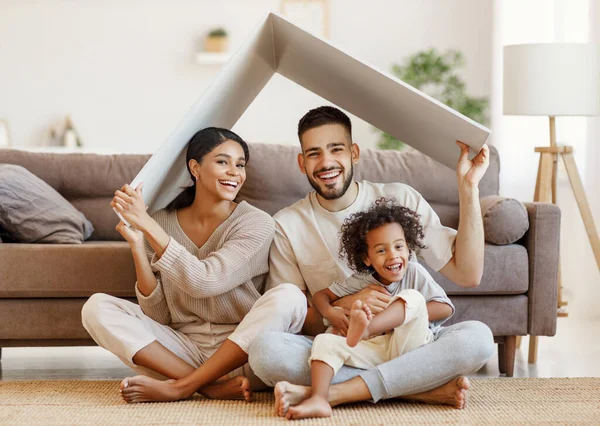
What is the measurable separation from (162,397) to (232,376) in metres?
0.25

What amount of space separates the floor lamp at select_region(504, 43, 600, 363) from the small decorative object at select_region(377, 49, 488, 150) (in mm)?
1938

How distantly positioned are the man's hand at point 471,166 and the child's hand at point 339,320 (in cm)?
48

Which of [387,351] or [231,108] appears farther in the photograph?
[231,108]

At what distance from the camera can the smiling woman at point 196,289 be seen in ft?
7.07

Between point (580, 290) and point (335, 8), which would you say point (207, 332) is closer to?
point (580, 290)

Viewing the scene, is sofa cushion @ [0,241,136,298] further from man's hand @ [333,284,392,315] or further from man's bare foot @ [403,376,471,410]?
man's bare foot @ [403,376,471,410]

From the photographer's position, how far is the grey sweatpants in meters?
2.07

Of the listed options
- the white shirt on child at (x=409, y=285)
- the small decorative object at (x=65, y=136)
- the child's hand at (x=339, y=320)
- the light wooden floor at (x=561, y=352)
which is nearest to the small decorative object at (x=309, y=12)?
the small decorative object at (x=65, y=136)

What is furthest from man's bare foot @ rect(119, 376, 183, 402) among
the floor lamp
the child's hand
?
the floor lamp

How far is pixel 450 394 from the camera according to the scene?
2.13 meters

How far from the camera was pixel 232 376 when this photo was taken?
2.34m

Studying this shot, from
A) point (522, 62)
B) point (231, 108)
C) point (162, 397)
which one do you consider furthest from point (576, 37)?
point (162, 397)

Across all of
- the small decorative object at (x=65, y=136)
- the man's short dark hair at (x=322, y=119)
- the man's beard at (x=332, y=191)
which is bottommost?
the man's beard at (x=332, y=191)

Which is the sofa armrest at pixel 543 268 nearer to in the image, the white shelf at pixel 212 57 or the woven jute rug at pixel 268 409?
the woven jute rug at pixel 268 409
